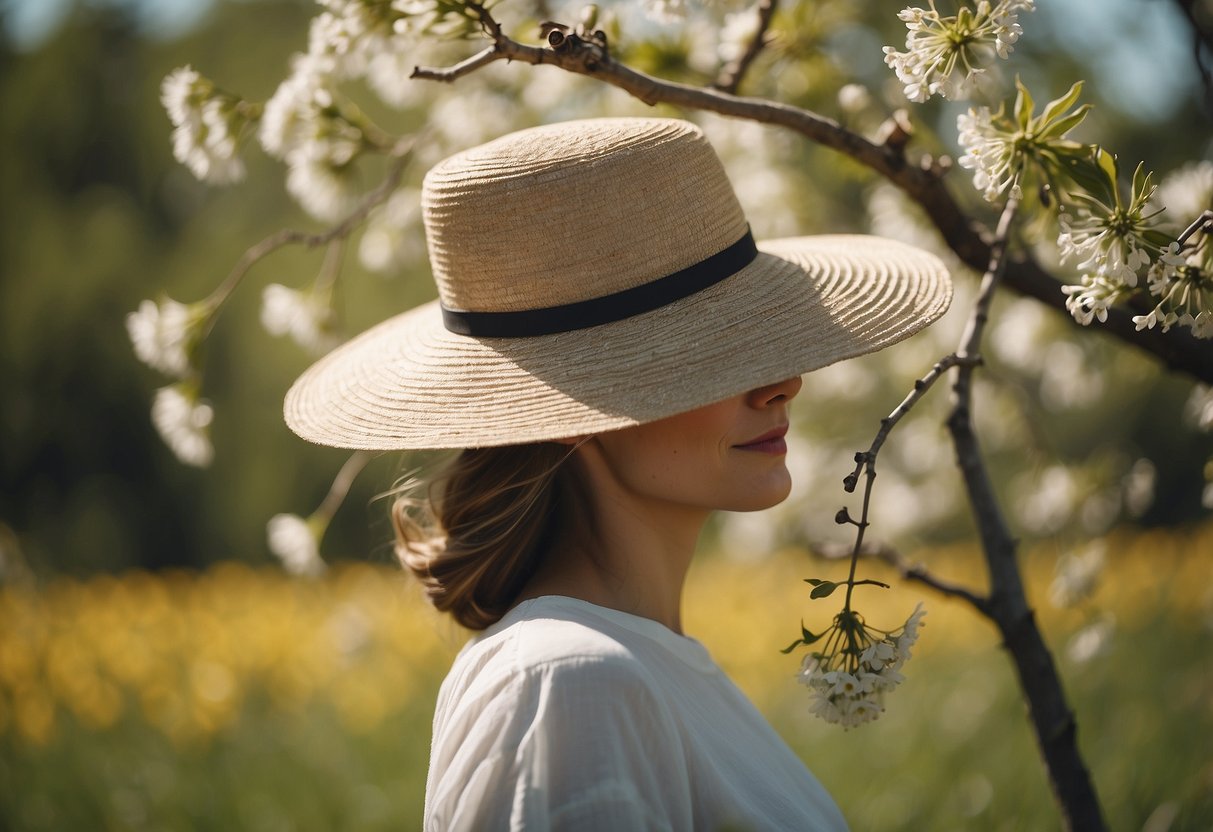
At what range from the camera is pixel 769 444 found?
4.77ft

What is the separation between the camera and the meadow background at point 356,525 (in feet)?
9.63

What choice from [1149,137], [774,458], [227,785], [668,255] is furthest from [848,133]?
[1149,137]

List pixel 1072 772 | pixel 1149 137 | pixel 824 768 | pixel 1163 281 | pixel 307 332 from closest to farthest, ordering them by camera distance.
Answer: pixel 1163 281, pixel 1072 772, pixel 307 332, pixel 824 768, pixel 1149 137

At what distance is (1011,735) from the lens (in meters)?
3.46

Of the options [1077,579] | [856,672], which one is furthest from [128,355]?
[856,672]

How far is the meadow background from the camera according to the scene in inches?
116

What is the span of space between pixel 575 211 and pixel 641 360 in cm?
22

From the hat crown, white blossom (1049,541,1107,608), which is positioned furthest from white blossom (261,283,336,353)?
white blossom (1049,541,1107,608)

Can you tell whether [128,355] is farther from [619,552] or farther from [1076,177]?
[1076,177]

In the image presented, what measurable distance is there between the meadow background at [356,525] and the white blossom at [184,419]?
15.0 inches

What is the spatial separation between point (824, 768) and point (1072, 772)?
1.70m

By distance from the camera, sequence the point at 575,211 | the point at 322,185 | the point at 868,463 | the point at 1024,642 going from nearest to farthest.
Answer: the point at 868,463 → the point at 575,211 → the point at 1024,642 → the point at 322,185

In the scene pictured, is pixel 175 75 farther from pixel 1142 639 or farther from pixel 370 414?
pixel 1142 639

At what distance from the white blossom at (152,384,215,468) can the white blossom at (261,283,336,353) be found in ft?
0.83
